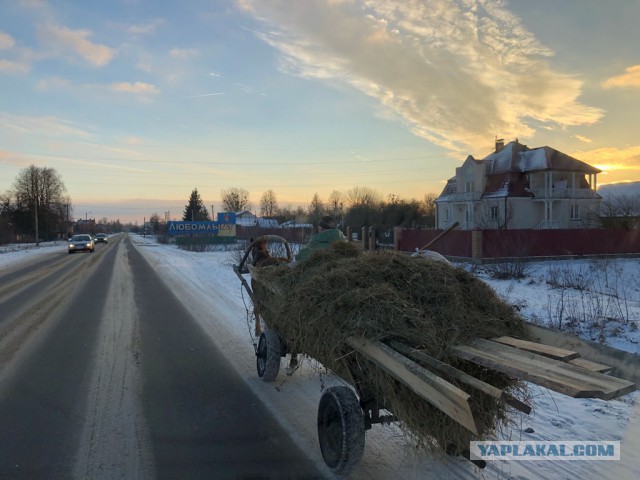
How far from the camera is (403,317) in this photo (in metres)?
3.15

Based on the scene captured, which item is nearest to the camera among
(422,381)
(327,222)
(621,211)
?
(422,381)

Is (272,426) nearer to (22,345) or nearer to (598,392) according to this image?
(598,392)

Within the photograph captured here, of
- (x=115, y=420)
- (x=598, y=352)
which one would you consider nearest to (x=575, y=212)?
(x=598, y=352)

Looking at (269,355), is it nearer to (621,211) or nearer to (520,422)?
(520,422)

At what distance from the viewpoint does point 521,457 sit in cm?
357

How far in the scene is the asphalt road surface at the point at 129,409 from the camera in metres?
3.56

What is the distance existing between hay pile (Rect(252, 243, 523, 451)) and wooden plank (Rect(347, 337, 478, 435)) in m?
0.12

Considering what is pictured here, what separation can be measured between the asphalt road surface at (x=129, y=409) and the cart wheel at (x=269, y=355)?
30 cm

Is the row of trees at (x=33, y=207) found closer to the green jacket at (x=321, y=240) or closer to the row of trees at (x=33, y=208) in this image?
the row of trees at (x=33, y=208)

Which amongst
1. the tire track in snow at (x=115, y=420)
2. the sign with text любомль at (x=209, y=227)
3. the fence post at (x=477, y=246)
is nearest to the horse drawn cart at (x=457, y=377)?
the tire track in snow at (x=115, y=420)

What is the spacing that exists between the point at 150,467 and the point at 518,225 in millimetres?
40718

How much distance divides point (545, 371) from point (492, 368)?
0.90ft

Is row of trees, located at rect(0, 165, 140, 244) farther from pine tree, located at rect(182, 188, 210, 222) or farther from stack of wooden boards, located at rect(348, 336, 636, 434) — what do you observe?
stack of wooden boards, located at rect(348, 336, 636, 434)

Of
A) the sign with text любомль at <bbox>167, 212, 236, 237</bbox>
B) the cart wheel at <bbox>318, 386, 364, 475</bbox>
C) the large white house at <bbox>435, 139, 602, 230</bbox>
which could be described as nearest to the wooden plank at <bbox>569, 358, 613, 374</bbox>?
the cart wheel at <bbox>318, 386, 364, 475</bbox>
